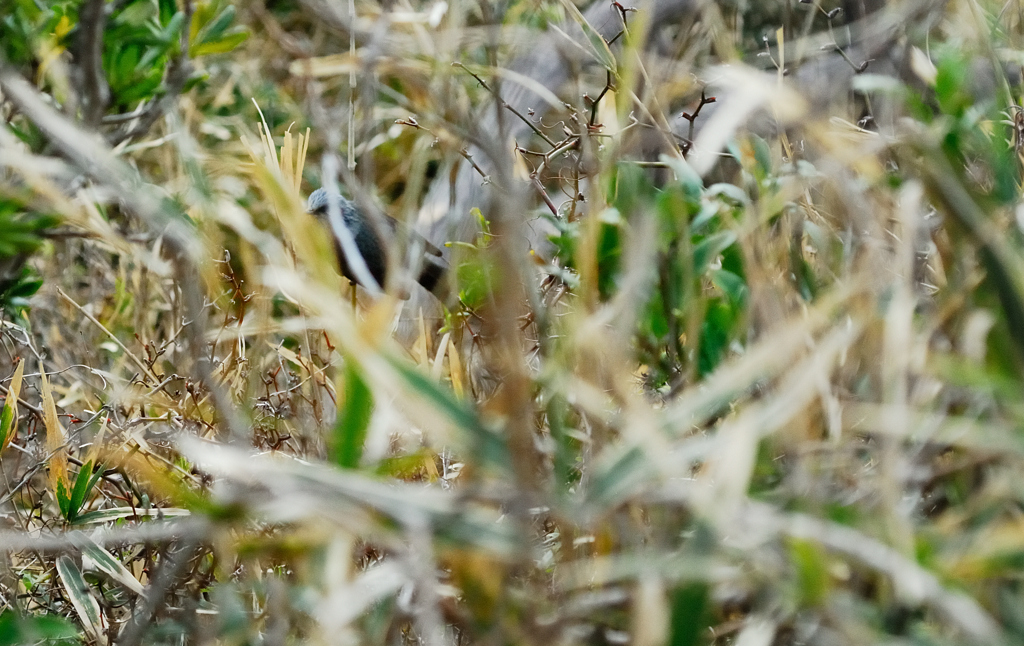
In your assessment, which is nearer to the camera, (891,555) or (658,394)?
(891,555)

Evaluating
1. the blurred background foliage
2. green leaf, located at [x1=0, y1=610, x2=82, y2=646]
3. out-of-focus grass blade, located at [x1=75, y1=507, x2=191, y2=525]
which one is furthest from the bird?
green leaf, located at [x1=0, y1=610, x2=82, y2=646]

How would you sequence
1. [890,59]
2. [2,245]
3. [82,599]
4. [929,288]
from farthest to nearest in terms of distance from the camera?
[890,59]
[2,245]
[82,599]
[929,288]

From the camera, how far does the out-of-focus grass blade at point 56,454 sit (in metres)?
1.08

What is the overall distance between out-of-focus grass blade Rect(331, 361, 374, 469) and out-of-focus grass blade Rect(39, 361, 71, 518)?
2.09 feet

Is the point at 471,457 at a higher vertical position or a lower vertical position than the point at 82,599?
higher

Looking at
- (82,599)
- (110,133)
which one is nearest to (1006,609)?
(82,599)

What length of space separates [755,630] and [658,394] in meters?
0.37

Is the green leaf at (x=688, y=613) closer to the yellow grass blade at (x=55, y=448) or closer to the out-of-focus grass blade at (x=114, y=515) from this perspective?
the out-of-focus grass blade at (x=114, y=515)

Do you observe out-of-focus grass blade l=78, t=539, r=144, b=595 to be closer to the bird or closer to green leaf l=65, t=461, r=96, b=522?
green leaf l=65, t=461, r=96, b=522

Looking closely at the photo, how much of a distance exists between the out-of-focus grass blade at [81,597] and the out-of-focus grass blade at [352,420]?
58 centimetres

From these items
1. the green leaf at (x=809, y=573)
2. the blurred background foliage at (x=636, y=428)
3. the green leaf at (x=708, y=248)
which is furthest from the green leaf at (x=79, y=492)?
the green leaf at (x=809, y=573)

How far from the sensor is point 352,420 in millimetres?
606

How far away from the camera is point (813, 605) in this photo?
1.72 feet

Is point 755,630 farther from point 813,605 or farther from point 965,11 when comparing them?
point 965,11
